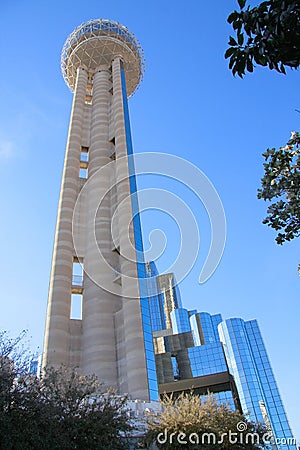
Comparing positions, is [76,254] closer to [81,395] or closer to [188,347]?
[81,395]

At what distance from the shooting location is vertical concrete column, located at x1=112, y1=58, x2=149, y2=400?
39844 millimetres

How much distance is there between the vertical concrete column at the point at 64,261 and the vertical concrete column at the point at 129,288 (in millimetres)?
7248

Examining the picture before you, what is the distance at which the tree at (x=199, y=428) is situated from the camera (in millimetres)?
22938

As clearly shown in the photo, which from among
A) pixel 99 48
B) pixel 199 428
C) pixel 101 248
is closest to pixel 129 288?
pixel 101 248

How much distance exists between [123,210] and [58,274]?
39.6ft

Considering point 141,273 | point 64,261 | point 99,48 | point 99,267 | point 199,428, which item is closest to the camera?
point 199,428

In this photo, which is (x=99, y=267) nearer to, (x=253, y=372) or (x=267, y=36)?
(x=267, y=36)

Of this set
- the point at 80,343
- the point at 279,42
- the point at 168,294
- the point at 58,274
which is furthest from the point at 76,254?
the point at 168,294

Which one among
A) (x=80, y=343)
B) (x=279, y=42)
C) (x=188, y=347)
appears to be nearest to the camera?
(x=279, y=42)

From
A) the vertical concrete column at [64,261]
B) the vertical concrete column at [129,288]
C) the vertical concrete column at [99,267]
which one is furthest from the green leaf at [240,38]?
the vertical concrete column at [99,267]

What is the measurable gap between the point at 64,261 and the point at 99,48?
4709 cm

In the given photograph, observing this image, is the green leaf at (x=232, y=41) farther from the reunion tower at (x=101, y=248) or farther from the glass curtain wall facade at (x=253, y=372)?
the glass curtain wall facade at (x=253, y=372)

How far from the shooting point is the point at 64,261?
51.0 meters

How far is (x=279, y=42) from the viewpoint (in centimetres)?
593
